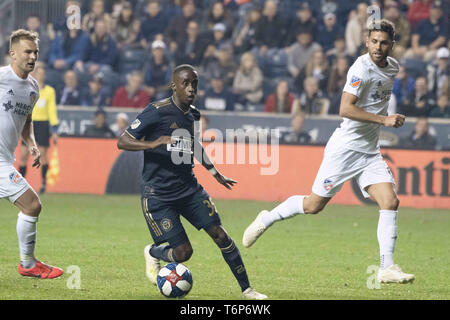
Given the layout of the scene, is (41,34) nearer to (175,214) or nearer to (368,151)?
(368,151)

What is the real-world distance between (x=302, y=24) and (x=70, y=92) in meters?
5.44

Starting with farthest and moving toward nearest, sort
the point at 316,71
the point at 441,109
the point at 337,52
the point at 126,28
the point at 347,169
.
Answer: the point at 126,28
the point at 337,52
the point at 316,71
the point at 441,109
the point at 347,169

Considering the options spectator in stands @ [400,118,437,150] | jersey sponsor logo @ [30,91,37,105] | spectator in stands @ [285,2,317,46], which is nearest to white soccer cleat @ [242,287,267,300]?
jersey sponsor logo @ [30,91,37,105]

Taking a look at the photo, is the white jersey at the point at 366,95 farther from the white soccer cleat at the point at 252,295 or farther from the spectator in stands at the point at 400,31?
the spectator in stands at the point at 400,31

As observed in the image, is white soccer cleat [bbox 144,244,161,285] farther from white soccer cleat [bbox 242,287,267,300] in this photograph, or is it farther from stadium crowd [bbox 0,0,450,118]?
stadium crowd [bbox 0,0,450,118]

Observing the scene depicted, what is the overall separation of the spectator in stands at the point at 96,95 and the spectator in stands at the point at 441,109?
7087 millimetres

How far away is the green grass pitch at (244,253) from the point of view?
7.70 m

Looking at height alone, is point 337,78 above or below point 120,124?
above

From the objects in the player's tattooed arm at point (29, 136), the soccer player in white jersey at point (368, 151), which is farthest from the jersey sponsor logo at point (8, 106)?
the soccer player in white jersey at point (368, 151)

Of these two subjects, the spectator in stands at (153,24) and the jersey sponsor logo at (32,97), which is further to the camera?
the spectator in stands at (153,24)

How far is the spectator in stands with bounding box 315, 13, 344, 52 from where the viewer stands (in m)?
19.9

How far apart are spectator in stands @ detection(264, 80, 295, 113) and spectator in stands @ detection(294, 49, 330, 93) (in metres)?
0.53

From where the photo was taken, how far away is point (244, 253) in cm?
1058

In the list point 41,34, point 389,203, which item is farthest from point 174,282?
point 41,34
